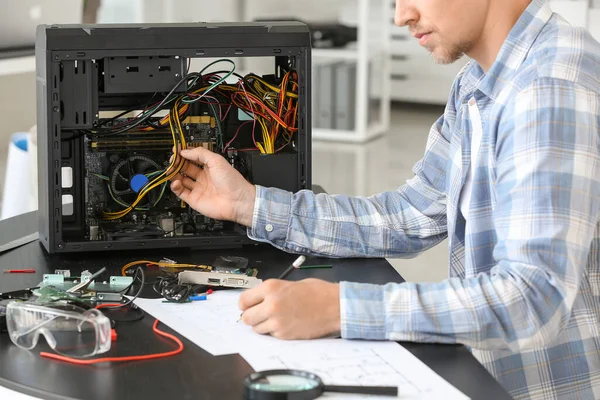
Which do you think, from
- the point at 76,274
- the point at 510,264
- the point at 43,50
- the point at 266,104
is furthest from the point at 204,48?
the point at 510,264

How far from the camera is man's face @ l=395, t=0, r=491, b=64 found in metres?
1.33

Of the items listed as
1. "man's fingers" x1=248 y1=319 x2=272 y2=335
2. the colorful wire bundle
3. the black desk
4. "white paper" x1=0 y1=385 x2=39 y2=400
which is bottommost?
"white paper" x1=0 y1=385 x2=39 y2=400

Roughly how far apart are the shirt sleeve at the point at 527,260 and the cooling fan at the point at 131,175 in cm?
60

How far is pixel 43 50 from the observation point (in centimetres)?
158

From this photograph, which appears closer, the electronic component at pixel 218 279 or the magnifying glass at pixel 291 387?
the magnifying glass at pixel 291 387

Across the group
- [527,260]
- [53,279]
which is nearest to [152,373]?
[53,279]

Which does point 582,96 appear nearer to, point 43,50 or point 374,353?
point 374,353

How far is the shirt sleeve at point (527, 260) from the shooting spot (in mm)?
1155

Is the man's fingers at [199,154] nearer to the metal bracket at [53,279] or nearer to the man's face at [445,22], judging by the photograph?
the metal bracket at [53,279]

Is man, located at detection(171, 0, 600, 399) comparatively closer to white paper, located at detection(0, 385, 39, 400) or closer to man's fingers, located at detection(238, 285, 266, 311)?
man's fingers, located at detection(238, 285, 266, 311)

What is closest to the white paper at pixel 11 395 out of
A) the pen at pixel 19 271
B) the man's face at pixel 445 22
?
the pen at pixel 19 271

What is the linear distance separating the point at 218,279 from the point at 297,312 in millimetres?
248

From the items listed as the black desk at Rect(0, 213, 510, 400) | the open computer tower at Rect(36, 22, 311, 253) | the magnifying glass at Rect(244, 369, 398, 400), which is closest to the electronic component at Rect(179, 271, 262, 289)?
the black desk at Rect(0, 213, 510, 400)

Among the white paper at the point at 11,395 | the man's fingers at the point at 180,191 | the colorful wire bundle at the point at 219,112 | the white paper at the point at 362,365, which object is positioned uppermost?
the colorful wire bundle at the point at 219,112
